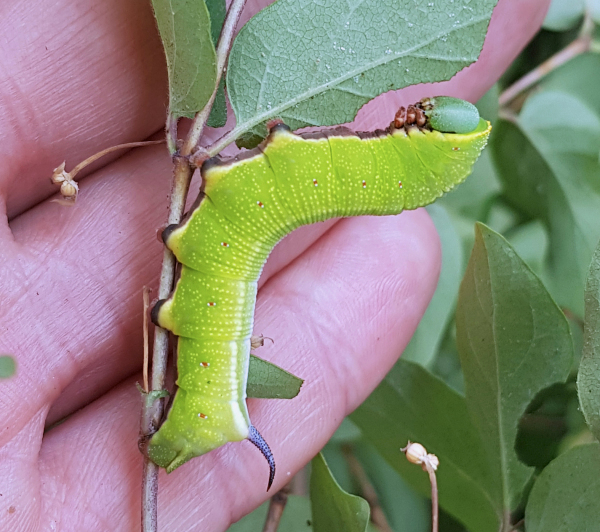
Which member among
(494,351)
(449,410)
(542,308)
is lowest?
(449,410)

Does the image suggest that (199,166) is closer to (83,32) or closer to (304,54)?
(304,54)

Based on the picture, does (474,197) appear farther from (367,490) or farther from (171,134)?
(171,134)

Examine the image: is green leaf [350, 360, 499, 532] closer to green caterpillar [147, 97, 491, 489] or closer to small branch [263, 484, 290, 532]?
small branch [263, 484, 290, 532]

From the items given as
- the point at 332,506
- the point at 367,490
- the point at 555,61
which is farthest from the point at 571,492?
the point at 555,61

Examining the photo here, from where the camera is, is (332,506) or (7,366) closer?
(332,506)

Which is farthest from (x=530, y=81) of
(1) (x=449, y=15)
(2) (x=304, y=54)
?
(2) (x=304, y=54)

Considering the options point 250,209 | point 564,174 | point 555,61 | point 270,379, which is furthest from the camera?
point 555,61

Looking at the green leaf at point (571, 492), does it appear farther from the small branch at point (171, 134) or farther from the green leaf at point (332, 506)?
the small branch at point (171, 134)

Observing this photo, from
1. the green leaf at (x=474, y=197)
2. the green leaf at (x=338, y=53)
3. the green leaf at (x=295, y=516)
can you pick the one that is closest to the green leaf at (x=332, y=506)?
the green leaf at (x=295, y=516)
